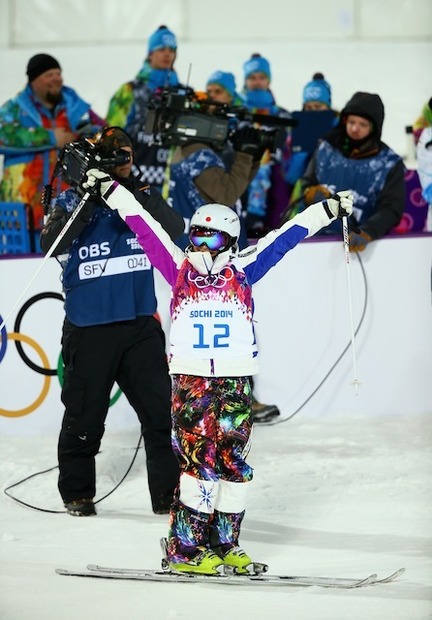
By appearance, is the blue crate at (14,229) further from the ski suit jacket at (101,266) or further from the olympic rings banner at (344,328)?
the ski suit jacket at (101,266)

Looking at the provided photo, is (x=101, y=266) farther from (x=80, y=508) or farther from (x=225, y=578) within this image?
(x=225, y=578)

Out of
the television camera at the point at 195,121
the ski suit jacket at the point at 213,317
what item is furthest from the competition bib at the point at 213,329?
the television camera at the point at 195,121

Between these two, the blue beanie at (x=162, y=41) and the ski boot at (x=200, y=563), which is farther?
the blue beanie at (x=162, y=41)

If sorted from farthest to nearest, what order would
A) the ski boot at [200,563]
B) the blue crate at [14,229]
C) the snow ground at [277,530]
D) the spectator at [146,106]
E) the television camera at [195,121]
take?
the spectator at [146,106] < the blue crate at [14,229] < the television camera at [195,121] < the ski boot at [200,563] < the snow ground at [277,530]

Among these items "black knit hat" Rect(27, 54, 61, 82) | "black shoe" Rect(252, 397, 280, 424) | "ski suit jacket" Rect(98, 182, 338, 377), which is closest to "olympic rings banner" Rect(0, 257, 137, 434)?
"black shoe" Rect(252, 397, 280, 424)

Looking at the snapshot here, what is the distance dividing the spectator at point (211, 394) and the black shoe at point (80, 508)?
105 cm

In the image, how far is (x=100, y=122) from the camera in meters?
8.86

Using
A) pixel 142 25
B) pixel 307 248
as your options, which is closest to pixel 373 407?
pixel 307 248

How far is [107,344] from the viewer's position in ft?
19.7

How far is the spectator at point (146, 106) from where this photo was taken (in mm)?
8648

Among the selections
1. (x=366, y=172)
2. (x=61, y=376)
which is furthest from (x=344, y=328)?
(x=61, y=376)

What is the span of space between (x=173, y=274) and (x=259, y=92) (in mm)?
4451

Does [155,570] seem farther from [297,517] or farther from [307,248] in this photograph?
[307,248]

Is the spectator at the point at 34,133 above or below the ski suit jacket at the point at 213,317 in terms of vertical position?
above
